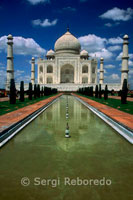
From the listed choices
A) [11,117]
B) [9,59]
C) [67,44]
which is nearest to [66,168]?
[11,117]

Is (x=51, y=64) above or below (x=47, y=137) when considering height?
above

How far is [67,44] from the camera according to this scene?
51.6 metres

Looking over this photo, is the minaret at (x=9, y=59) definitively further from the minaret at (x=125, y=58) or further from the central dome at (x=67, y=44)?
the minaret at (x=125, y=58)

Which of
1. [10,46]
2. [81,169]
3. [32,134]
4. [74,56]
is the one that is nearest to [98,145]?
[81,169]

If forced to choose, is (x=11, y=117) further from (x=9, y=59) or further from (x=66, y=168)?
(x=9, y=59)

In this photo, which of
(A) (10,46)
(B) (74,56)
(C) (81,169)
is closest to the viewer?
(C) (81,169)

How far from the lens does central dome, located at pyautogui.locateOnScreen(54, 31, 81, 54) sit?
51581 mm

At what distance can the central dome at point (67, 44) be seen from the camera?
169ft

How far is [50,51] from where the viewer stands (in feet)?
188

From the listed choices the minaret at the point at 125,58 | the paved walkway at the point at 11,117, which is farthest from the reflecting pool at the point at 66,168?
the minaret at the point at 125,58

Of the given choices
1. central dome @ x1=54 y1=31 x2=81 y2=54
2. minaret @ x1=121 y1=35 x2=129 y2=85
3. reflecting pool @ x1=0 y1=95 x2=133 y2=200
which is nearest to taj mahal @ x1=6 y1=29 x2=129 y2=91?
central dome @ x1=54 y1=31 x2=81 y2=54

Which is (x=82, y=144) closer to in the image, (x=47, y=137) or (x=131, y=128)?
(x=47, y=137)

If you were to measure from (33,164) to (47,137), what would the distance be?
1682 mm

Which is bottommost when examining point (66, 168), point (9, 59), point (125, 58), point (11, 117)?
point (66, 168)
